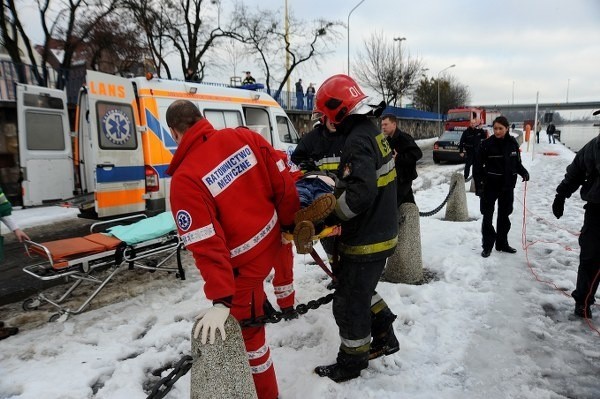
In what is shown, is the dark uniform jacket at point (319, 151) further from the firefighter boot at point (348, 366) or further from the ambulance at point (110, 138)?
the ambulance at point (110, 138)

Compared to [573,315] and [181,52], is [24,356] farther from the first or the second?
[181,52]

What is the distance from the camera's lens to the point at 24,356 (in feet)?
10.6

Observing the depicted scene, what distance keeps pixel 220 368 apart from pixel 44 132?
25.5 feet

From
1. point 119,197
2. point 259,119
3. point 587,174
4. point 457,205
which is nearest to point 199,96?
point 259,119

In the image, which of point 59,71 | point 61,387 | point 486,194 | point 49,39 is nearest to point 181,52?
point 49,39

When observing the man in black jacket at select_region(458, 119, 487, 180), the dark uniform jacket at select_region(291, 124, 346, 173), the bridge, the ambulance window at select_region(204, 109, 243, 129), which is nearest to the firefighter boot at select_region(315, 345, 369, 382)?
the dark uniform jacket at select_region(291, 124, 346, 173)

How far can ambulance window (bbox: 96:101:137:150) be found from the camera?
6.25 metres

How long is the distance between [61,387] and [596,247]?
4632 mm

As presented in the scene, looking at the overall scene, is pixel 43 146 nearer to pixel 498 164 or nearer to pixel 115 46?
pixel 498 164

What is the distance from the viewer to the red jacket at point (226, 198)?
1.91 m

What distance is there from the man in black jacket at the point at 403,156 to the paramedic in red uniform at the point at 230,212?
256cm

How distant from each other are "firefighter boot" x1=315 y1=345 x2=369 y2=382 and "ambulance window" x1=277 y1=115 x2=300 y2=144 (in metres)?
7.14

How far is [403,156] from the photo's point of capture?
4605 millimetres

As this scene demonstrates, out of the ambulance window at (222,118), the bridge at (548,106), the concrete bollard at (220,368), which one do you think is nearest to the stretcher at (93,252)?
the concrete bollard at (220,368)
